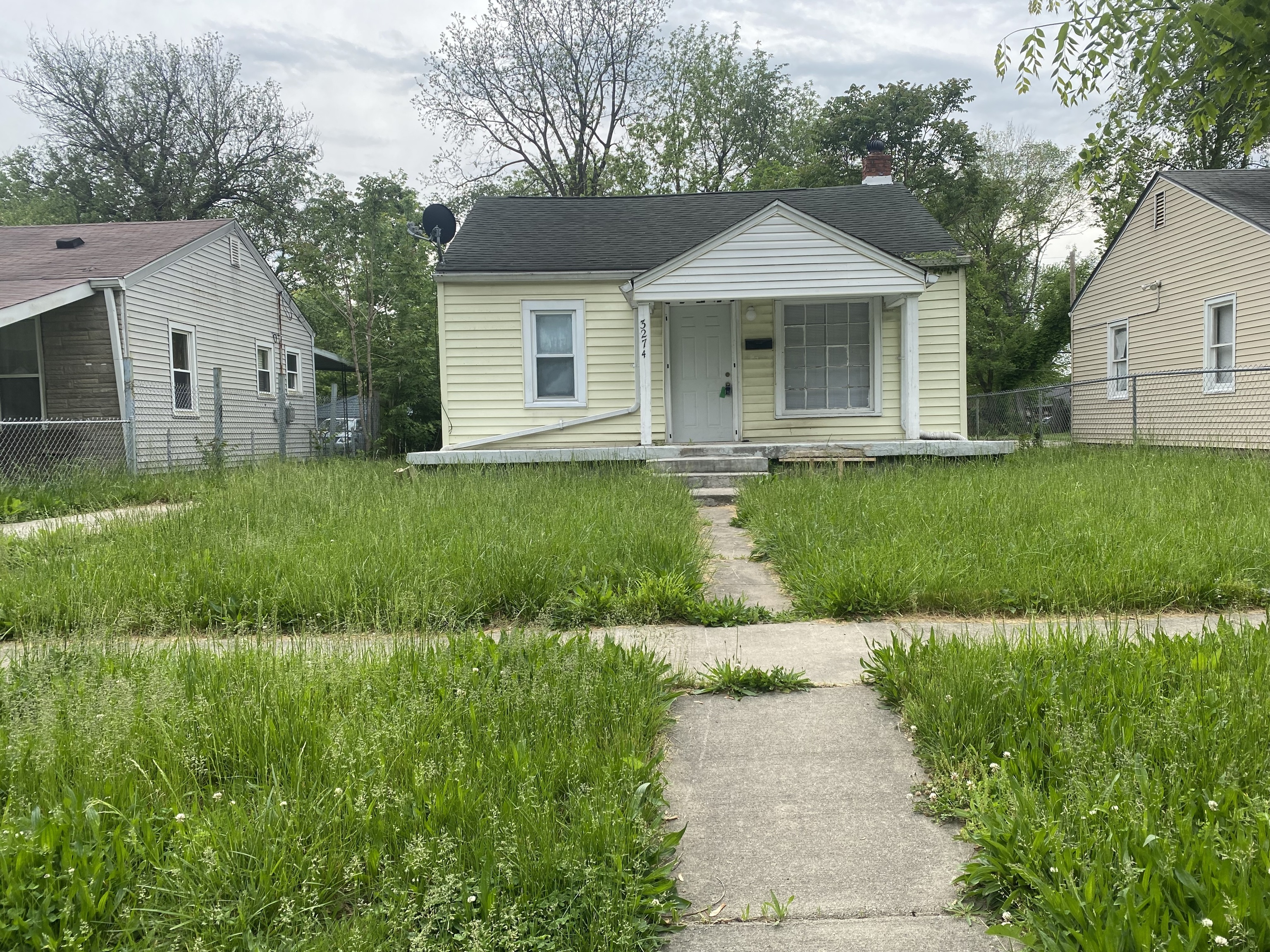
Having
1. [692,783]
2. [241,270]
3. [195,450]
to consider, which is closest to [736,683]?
[692,783]

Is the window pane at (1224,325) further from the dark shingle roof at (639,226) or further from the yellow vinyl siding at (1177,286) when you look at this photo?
the dark shingle roof at (639,226)

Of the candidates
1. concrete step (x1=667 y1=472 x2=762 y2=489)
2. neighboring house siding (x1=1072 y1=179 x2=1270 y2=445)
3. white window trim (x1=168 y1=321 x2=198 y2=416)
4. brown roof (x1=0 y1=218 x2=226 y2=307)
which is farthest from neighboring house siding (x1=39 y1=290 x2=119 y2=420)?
neighboring house siding (x1=1072 y1=179 x2=1270 y2=445)

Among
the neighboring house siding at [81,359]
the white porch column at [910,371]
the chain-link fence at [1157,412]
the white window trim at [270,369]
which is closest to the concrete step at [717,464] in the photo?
the white porch column at [910,371]

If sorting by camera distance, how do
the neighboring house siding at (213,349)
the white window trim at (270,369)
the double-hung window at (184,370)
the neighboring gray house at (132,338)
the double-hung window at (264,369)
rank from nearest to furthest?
1. the neighboring gray house at (132,338)
2. the neighboring house siding at (213,349)
3. the double-hung window at (184,370)
4. the white window trim at (270,369)
5. the double-hung window at (264,369)

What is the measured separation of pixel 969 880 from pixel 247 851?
73.5 inches

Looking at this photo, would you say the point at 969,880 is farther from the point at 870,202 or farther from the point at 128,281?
the point at 128,281

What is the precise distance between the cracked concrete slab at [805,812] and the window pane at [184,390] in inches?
663

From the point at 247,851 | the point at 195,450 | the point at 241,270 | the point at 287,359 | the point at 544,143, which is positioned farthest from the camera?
the point at 544,143

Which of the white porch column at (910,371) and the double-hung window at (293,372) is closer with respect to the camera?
the white porch column at (910,371)

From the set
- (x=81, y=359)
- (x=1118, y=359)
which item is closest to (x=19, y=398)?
(x=81, y=359)

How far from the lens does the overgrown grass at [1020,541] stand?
461 cm

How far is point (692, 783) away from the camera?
2703 mm

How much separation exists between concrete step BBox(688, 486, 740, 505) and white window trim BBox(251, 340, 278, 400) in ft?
47.5

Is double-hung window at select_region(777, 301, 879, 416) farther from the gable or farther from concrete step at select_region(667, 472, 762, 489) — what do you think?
concrete step at select_region(667, 472, 762, 489)
